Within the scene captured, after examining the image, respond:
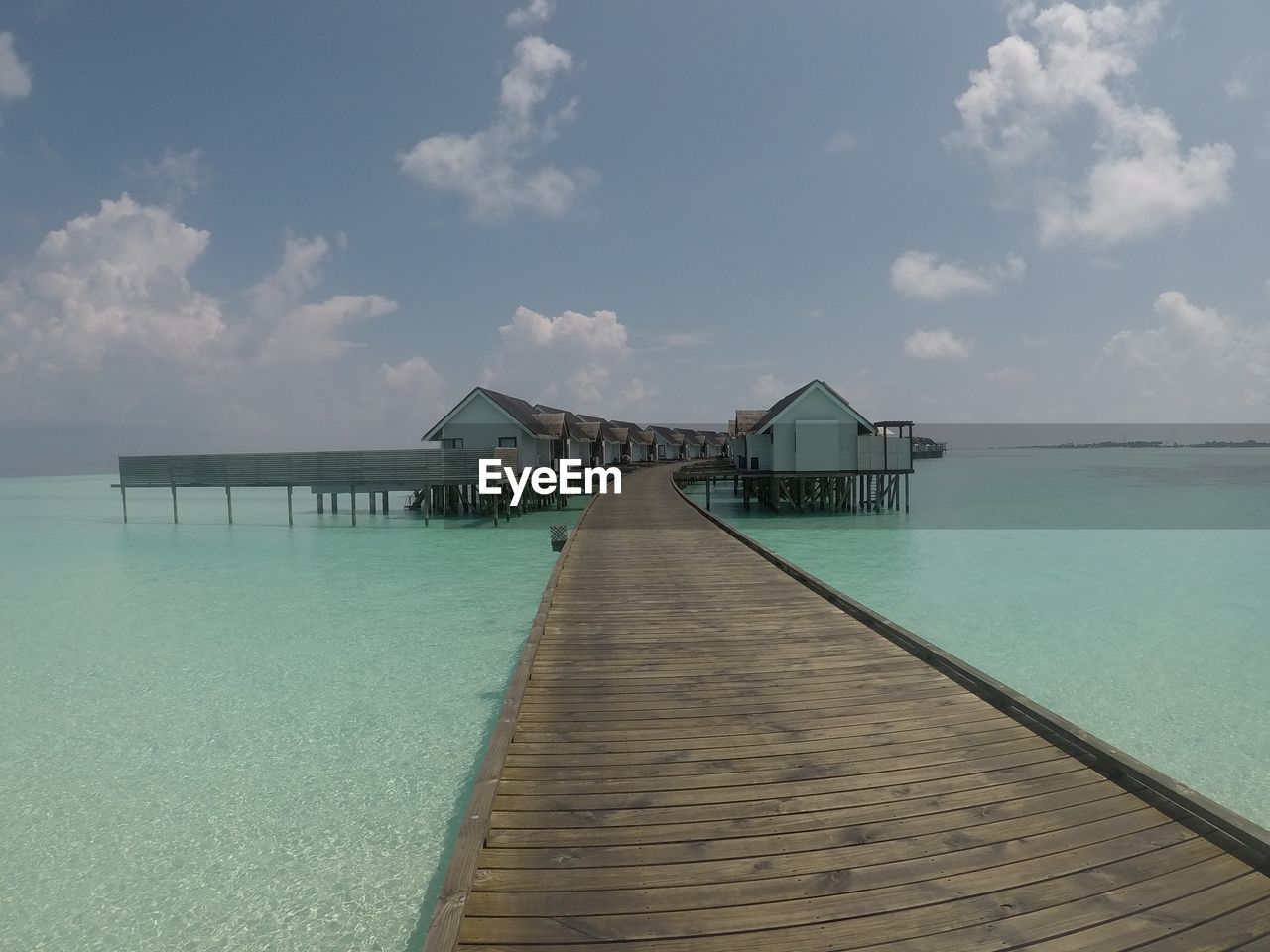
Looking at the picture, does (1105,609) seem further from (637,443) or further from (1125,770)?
(637,443)

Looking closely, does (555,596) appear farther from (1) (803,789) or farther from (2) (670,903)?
(2) (670,903)

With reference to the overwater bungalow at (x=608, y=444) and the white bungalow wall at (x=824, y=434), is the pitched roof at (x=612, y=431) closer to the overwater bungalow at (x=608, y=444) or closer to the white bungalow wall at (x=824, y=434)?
the overwater bungalow at (x=608, y=444)

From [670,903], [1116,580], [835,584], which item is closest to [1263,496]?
[1116,580]

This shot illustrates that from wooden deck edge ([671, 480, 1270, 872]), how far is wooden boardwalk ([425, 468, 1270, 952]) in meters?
0.06

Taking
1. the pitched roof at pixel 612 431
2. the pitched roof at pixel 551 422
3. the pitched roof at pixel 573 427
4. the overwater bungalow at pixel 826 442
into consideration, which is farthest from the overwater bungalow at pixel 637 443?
the overwater bungalow at pixel 826 442

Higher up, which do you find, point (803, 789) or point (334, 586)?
point (803, 789)

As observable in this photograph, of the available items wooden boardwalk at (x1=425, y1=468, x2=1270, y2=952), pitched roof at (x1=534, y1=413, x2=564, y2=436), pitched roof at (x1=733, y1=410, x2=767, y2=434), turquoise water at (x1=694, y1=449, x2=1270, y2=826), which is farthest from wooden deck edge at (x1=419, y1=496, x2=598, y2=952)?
pitched roof at (x1=733, y1=410, x2=767, y2=434)

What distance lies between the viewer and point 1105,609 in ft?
48.3

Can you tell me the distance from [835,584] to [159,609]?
16.0 metres

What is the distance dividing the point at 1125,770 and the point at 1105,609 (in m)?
12.6

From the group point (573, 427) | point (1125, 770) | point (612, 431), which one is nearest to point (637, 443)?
point (612, 431)

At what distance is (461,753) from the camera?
25.5ft

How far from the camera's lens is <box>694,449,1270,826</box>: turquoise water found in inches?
325

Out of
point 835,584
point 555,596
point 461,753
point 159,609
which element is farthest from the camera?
point 835,584
